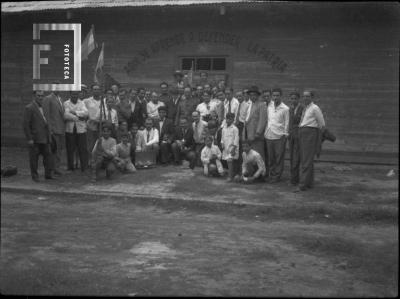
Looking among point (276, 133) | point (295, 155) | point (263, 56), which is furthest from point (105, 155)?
point (263, 56)

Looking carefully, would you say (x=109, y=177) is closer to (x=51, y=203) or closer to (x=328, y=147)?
(x=51, y=203)

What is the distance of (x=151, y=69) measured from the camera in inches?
446

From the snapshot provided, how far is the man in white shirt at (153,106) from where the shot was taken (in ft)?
31.8

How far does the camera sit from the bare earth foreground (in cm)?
377

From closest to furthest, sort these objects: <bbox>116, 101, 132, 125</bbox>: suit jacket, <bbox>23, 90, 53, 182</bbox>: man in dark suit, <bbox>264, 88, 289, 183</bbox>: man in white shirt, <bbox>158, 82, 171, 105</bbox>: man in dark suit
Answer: <bbox>23, 90, 53, 182</bbox>: man in dark suit
<bbox>264, 88, 289, 183</bbox>: man in white shirt
<bbox>116, 101, 132, 125</bbox>: suit jacket
<bbox>158, 82, 171, 105</bbox>: man in dark suit

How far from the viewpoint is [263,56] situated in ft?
33.5

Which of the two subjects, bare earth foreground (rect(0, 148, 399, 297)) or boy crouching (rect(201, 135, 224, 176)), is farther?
boy crouching (rect(201, 135, 224, 176))

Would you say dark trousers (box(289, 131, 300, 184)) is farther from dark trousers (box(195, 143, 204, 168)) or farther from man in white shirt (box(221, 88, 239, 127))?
dark trousers (box(195, 143, 204, 168))

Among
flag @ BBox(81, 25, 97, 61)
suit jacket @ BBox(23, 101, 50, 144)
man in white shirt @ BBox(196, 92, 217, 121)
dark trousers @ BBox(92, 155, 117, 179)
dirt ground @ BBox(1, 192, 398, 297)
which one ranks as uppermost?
flag @ BBox(81, 25, 97, 61)

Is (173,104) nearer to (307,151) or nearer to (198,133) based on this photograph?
(198,133)

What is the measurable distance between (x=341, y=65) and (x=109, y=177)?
4.15 metres

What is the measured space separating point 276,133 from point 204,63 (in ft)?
13.0

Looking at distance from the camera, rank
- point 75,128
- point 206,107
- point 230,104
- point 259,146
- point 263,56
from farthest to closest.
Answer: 1. point 263,56
2. point 206,107
3. point 230,104
4. point 259,146
5. point 75,128

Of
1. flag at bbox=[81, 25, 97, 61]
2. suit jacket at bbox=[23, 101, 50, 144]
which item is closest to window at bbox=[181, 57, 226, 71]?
suit jacket at bbox=[23, 101, 50, 144]
